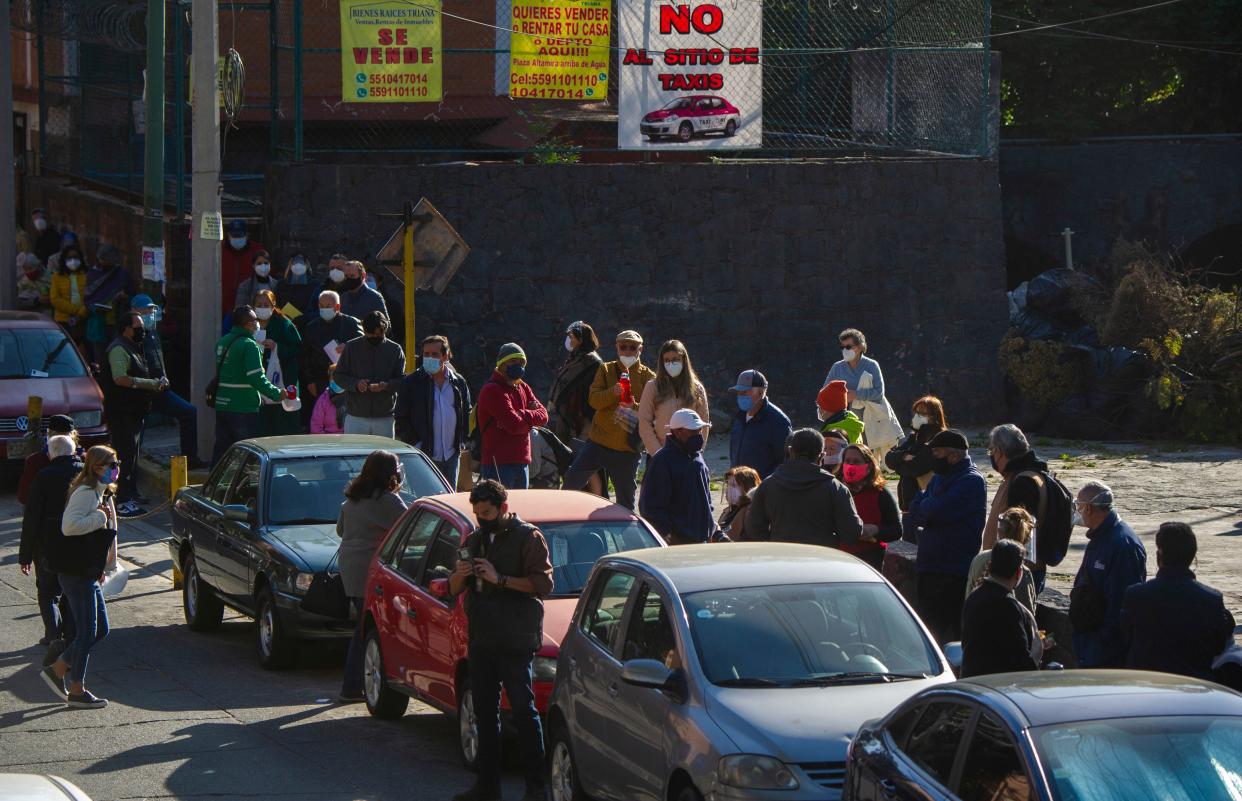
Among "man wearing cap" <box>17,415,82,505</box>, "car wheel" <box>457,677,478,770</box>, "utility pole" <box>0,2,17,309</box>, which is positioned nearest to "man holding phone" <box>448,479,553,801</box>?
"car wheel" <box>457,677,478,770</box>

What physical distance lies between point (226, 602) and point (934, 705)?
7.48 metres

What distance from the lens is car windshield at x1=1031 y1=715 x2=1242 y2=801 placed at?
513 centimetres

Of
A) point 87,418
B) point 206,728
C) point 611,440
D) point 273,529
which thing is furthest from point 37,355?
point 206,728

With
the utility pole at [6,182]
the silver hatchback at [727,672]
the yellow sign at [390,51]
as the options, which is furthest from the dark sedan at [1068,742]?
the utility pole at [6,182]

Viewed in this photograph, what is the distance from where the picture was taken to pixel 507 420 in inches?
539

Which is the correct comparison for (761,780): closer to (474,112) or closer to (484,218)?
(484,218)

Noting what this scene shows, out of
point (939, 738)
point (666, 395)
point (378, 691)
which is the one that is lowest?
Answer: point (378, 691)

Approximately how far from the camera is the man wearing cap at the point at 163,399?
54.7 feet

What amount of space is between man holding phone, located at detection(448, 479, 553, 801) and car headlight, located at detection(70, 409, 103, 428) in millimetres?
9806

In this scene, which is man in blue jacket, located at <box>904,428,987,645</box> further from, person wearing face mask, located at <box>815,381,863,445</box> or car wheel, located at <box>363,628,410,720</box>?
car wheel, located at <box>363,628,410,720</box>

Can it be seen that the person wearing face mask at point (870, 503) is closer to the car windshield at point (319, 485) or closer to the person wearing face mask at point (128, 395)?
the car windshield at point (319, 485)

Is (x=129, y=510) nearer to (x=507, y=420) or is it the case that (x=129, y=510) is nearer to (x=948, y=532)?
(x=507, y=420)

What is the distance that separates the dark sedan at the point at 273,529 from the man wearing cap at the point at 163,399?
3643mm

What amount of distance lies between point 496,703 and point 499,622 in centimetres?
44
